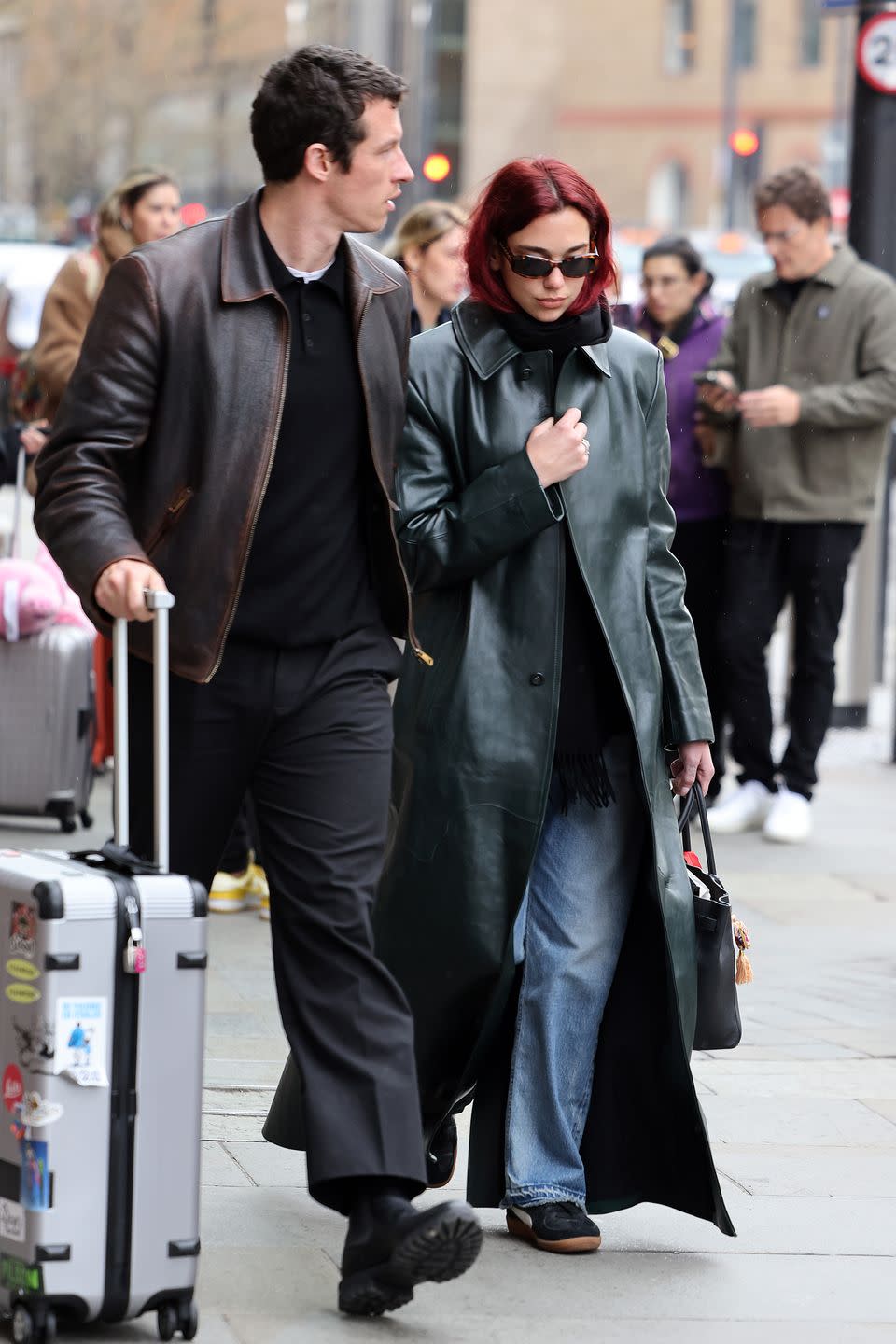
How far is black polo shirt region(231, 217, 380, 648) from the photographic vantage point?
3.75m

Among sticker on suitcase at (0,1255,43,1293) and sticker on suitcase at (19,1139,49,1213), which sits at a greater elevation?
sticker on suitcase at (19,1139,49,1213)

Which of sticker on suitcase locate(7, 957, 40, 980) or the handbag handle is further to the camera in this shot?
the handbag handle

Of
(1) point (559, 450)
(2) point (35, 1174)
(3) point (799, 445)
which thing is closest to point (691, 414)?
(3) point (799, 445)

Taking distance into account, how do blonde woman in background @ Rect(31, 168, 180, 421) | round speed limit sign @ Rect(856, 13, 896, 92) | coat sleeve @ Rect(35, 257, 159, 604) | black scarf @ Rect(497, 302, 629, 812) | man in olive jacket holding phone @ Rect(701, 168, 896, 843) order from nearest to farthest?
coat sleeve @ Rect(35, 257, 159, 604)
black scarf @ Rect(497, 302, 629, 812)
blonde woman in background @ Rect(31, 168, 180, 421)
man in olive jacket holding phone @ Rect(701, 168, 896, 843)
round speed limit sign @ Rect(856, 13, 896, 92)

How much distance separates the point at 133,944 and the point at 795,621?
538cm

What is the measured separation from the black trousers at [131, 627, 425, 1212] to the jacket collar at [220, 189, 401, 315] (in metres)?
0.55

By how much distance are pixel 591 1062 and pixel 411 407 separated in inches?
47.5

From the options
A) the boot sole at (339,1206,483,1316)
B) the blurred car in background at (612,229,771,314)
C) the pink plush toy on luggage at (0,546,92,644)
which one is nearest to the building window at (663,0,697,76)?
the blurred car in background at (612,229,771,314)

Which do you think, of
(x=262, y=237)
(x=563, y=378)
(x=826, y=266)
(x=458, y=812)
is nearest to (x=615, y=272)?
(x=563, y=378)

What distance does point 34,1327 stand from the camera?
3463 mm

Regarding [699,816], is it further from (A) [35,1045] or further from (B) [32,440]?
(B) [32,440]

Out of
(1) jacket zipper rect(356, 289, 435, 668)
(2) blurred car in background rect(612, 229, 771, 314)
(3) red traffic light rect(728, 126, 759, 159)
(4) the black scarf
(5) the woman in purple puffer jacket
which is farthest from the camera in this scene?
(3) red traffic light rect(728, 126, 759, 159)

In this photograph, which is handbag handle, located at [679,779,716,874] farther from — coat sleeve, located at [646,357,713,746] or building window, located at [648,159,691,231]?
building window, located at [648,159,691,231]

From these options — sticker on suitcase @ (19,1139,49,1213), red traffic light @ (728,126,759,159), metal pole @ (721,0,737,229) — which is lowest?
sticker on suitcase @ (19,1139,49,1213)
